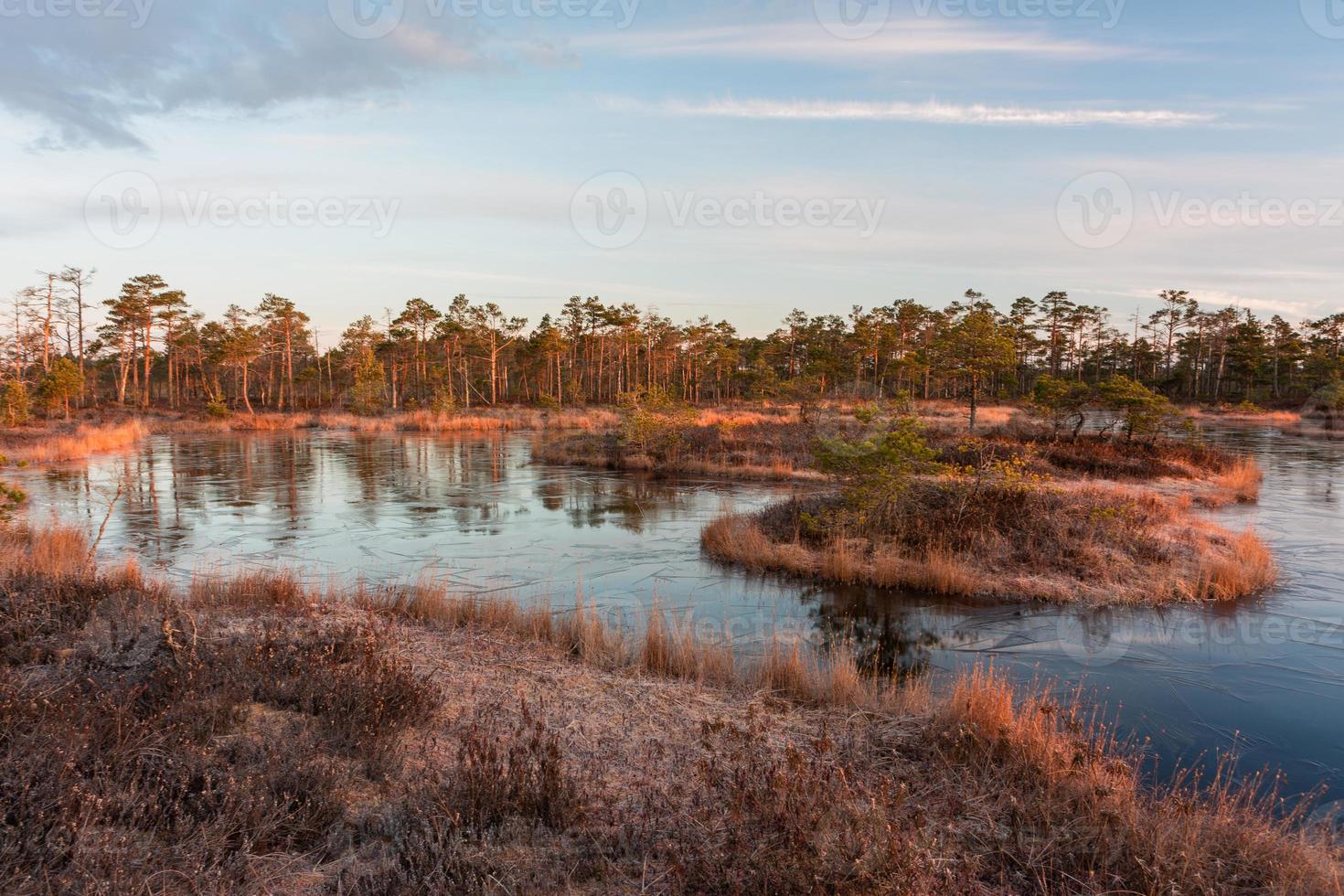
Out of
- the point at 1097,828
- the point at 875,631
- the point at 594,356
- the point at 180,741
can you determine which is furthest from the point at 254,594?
the point at 594,356

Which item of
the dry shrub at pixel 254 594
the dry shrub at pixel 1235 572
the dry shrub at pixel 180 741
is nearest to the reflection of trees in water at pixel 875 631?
the dry shrub at pixel 1235 572

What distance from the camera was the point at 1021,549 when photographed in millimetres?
12016

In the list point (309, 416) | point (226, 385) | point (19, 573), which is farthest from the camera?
point (226, 385)

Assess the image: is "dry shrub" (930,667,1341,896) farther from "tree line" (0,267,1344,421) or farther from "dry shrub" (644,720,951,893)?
"tree line" (0,267,1344,421)

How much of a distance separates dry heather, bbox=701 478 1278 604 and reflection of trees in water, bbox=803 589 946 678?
0.82m

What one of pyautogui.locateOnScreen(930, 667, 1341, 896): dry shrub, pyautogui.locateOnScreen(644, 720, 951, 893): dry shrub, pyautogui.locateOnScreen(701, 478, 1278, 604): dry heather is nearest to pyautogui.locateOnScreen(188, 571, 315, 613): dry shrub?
pyautogui.locateOnScreen(644, 720, 951, 893): dry shrub

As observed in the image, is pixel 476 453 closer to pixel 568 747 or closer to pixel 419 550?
pixel 419 550

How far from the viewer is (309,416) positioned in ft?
171

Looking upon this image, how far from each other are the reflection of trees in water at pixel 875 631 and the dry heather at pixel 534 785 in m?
1.40

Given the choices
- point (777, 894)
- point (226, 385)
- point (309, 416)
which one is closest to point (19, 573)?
point (777, 894)

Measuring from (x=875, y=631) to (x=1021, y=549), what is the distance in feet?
12.8

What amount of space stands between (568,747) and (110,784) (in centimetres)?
270

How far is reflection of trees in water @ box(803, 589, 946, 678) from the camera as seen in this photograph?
27.6ft

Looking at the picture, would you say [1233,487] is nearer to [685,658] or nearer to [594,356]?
[685,658]
